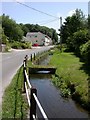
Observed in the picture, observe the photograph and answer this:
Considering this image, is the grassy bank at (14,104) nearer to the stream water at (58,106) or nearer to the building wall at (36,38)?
the stream water at (58,106)

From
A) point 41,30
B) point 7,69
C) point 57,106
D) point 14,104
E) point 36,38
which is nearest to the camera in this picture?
point 14,104

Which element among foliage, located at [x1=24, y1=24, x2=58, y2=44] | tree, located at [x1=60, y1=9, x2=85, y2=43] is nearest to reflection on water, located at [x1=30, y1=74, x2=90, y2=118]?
tree, located at [x1=60, y1=9, x2=85, y2=43]

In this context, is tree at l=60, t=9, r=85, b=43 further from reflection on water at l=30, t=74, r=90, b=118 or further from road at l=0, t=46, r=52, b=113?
reflection on water at l=30, t=74, r=90, b=118

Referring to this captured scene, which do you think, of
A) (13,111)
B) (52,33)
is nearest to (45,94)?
(13,111)

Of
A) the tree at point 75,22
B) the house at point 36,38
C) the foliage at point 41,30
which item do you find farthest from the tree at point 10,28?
the foliage at point 41,30

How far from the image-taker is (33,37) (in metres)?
140

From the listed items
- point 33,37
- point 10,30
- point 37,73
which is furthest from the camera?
point 33,37

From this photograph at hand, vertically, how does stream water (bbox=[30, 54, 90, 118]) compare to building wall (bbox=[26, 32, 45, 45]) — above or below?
below

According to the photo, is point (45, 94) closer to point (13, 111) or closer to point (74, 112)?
point (74, 112)

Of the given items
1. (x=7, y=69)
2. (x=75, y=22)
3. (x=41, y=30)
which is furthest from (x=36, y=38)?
(x=7, y=69)

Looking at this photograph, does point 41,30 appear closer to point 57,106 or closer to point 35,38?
point 35,38

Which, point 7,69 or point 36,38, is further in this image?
point 36,38

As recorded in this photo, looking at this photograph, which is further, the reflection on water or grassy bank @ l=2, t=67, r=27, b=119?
→ the reflection on water

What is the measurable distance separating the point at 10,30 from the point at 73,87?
86.2 m
